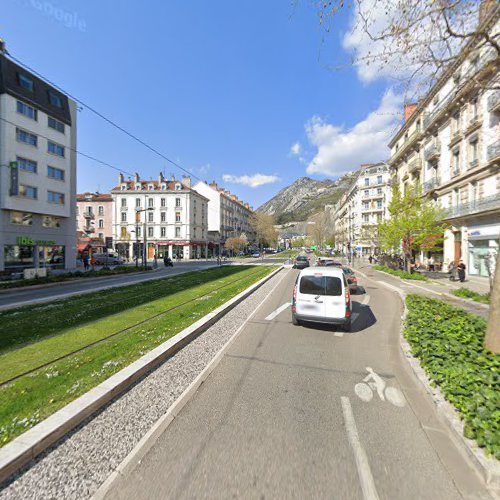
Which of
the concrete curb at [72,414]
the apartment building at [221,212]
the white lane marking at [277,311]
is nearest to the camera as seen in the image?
the concrete curb at [72,414]

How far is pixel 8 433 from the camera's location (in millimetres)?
2775

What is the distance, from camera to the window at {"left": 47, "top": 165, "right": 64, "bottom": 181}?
961 inches

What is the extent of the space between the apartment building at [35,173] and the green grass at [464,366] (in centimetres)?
2853

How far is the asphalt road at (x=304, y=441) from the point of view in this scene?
7.53 ft

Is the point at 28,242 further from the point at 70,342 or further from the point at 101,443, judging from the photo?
the point at 101,443

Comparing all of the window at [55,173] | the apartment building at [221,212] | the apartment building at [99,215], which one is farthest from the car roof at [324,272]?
the apartment building at [99,215]

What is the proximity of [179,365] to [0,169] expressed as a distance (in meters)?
26.4

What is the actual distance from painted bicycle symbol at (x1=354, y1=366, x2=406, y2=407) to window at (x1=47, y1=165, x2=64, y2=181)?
3082 cm

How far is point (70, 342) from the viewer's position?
562cm

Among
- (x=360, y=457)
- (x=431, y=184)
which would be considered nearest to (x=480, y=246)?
(x=431, y=184)

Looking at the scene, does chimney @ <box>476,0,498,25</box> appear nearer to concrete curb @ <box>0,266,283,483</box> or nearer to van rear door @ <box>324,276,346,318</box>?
van rear door @ <box>324,276,346,318</box>

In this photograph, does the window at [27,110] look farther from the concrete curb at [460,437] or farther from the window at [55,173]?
the concrete curb at [460,437]

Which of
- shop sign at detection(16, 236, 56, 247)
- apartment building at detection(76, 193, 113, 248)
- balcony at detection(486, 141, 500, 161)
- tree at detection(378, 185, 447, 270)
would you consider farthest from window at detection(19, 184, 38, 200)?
balcony at detection(486, 141, 500, 161)

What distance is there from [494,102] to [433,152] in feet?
25.5
